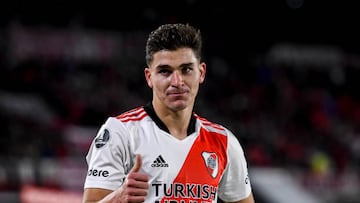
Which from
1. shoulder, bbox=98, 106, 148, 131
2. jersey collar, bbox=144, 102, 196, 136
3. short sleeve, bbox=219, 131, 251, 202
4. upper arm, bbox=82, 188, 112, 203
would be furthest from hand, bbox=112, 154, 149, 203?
short sleeve, bbox=219, 131, 251, 202

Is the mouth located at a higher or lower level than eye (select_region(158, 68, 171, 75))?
lower

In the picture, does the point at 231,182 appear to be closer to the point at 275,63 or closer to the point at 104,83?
the point at 104,83

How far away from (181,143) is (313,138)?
9.99m

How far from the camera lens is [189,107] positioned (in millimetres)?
3395

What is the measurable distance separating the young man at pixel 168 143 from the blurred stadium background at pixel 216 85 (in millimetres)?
4455

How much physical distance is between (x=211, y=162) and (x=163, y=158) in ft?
0.85

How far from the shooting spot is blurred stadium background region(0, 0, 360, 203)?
9.98 metres

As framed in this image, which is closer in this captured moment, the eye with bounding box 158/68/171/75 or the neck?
the eye with bounding box 158/68/171/75

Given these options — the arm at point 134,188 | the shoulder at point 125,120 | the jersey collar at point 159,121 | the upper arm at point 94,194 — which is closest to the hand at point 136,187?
the arm at point 134,188

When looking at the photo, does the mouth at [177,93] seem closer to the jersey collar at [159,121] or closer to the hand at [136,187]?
the jersey collar at [159,121]

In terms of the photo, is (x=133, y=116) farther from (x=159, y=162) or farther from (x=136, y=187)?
(x=136, y=187)

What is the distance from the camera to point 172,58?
3.25m

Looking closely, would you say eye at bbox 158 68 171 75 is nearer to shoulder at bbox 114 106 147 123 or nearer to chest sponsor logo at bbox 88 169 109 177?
shoulder at bbox 114 106 147 123

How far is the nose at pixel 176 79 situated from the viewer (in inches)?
126
